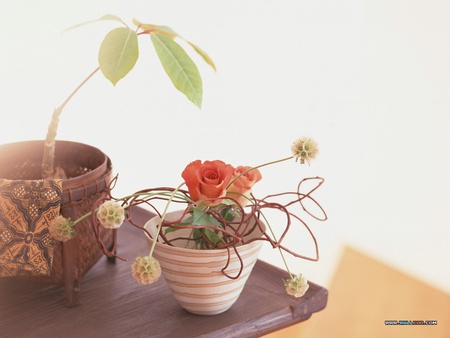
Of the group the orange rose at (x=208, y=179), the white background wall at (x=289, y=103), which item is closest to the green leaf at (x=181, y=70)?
the orange rose at (x=208, y=179)

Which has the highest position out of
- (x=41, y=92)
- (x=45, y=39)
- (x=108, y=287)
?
(x=45, y=39)

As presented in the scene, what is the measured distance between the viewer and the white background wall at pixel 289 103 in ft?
5.42

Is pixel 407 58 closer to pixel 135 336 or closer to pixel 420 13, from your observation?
pixel 420 13

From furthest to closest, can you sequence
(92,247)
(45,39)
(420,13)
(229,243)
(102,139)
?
1. (420,13)
2. (102,139)
3. (45,39)
4. (92,247)
5. (229,243)

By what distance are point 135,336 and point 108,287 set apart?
0.17 metres

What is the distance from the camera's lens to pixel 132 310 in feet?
3.30

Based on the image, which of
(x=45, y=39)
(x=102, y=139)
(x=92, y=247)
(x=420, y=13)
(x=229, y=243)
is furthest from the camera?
(x=420, y=13)

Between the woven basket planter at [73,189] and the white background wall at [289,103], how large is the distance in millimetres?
472

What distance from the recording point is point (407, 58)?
2107 millimetres

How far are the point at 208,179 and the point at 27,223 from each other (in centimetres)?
30

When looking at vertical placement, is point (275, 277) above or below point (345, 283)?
above

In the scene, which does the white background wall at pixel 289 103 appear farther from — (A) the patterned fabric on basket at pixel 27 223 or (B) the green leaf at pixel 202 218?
(B) the green leaf at pixel 202 218

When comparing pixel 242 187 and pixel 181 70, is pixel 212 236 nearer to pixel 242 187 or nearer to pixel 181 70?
pixel 242 187

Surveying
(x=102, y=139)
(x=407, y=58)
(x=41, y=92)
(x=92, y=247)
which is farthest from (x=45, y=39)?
(x=407, y=58)
